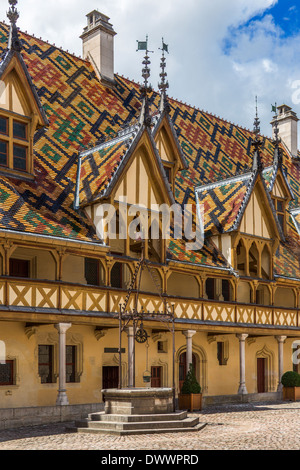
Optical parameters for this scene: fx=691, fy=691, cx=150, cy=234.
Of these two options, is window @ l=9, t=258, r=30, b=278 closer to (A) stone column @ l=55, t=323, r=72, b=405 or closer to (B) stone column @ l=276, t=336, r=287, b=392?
(A) stone column @ l=55, t=323, r=72, b=405

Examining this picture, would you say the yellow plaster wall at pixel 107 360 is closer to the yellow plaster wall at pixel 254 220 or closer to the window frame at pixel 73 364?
the window frame at pixel 73 364

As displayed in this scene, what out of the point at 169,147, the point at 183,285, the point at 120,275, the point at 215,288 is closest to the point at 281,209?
the point at 215,288

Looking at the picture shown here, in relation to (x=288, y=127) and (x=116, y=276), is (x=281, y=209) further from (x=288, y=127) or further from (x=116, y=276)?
(x=116, y=276)

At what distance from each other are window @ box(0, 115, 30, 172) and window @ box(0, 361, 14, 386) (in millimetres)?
5473

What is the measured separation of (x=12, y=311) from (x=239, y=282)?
11.2 meters

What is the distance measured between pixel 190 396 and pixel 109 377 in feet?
8.83

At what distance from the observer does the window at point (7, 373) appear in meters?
18.2

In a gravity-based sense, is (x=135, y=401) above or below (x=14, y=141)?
below

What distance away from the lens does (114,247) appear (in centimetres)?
2158

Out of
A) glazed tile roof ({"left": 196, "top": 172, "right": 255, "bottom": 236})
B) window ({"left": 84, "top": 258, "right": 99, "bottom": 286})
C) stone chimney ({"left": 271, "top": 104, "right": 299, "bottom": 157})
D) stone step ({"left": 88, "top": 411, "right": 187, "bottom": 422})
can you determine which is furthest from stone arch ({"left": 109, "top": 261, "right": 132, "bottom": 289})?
stone chimney ({"left": 271, "top": 104, "right": 299, "bottom": 157})

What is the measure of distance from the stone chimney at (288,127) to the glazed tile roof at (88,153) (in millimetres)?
4556

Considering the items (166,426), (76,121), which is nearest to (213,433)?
(166,426)

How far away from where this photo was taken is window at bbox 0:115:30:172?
1945cm
